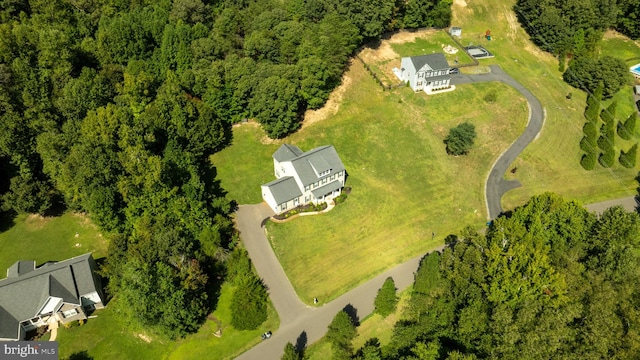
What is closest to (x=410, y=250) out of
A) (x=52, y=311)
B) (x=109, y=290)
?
(x=109, y=290)

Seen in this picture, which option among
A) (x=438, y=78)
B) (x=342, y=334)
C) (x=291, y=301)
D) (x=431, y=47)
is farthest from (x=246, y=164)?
(x=431, y=47)

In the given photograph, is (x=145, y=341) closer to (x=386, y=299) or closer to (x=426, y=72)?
(x=386, y=299)

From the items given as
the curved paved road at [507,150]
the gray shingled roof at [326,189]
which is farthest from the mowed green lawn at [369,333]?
the curved paved road at [507,150]

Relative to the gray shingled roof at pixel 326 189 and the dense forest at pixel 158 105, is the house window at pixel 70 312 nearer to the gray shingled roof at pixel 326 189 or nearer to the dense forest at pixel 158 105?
the dense forest at pixel 158 105

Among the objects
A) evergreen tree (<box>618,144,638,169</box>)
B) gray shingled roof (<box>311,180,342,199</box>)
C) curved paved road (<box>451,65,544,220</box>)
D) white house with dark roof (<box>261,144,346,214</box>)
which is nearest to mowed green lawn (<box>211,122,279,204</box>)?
white house with dark roof (<box>261,144,346,214</box>)

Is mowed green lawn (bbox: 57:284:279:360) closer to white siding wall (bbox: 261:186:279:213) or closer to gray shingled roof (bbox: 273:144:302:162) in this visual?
white siding wall (bbox: 261:186:279:213)

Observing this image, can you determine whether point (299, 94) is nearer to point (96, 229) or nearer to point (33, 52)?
point (96, 229)
